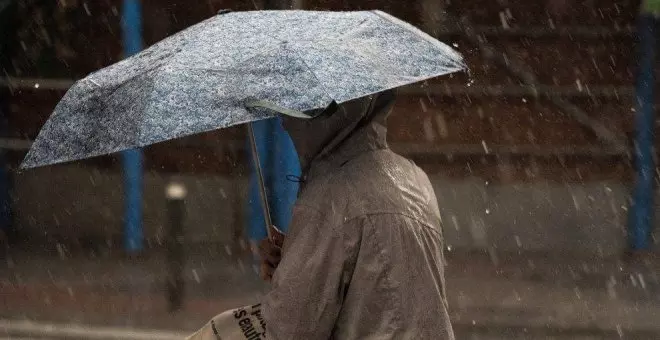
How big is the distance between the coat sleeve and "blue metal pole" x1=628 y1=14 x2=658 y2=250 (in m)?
7.29

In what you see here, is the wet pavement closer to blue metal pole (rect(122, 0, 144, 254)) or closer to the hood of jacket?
blue metal pole (rect(122, 0, 144, 254))

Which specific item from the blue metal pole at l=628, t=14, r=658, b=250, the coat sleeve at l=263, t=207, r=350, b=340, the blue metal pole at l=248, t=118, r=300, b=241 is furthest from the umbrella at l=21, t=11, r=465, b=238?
the blue metal pole at l=628, t=14, r=658, b=250

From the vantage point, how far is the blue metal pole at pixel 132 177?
31.0 feet

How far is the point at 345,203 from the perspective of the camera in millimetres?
2855

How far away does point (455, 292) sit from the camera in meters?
8.39

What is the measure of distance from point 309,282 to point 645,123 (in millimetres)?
7616

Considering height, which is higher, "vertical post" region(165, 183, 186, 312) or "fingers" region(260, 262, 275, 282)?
"fingers" region(260, 262, 275, 282)

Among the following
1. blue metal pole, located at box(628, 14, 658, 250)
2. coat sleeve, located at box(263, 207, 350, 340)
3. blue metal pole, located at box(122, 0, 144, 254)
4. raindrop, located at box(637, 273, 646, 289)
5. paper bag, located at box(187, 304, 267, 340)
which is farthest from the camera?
blue metal pole, located at box(628, 14, 658, 250)

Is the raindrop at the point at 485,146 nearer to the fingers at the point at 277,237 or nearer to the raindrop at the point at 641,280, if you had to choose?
the raindrop at the point at 641,280

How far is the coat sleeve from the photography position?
9.18ft

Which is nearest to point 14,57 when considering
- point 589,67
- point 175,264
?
point 175,264

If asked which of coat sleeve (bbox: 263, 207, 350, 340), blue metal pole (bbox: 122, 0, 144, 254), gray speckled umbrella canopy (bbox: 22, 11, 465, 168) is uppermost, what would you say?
gray speckled umbrella canopy (bbox: 22, 11, 465, 168)

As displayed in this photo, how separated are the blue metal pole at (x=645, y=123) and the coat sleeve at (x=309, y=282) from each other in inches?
287

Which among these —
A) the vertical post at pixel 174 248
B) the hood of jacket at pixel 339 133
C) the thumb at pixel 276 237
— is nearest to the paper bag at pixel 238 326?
the thumb at pixel 276 237
